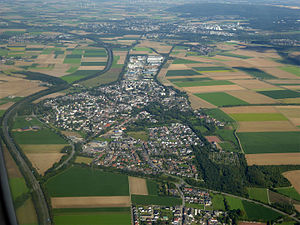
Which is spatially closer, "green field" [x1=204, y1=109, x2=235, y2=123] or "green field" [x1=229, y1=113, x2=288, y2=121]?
"green field" [x1=229, y1=113, x2=288, y2=121]

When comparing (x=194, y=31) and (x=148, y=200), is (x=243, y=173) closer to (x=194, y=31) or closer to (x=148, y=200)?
(x=148, y=200)

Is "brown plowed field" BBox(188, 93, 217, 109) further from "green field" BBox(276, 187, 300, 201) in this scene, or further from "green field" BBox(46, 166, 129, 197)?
"green field" BBox(46, 166, 129, 197)

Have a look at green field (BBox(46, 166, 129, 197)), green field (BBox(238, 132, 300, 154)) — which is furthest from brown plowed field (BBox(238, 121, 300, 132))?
green field (BBox(46, 166, 129, 197))

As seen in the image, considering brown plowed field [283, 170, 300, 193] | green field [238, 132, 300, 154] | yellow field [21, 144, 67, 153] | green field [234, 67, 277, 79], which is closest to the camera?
brown plowed field [283, 170, 300, 193]

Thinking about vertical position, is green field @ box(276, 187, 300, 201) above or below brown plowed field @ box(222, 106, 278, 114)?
below

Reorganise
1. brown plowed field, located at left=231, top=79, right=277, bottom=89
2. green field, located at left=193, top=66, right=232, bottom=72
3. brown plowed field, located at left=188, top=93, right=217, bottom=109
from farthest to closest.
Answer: green field, located at left=193, top=66, right=232, bottom=72
brown plowed field, located at left=231, top=79, right=277, bottom=89
brown plowed field, located at left=188, top=93, right=217, bottom=109

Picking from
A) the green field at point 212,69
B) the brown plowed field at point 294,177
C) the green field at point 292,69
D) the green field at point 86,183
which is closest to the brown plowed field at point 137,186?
the green field at point 86,183

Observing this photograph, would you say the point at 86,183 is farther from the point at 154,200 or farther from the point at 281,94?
the point at 281,94

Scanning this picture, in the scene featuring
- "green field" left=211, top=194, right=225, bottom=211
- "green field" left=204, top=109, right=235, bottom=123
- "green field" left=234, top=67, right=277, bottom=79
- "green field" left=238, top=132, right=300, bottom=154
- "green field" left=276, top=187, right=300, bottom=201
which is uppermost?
"green field" left=234, top=67, right=277, bottom=79
